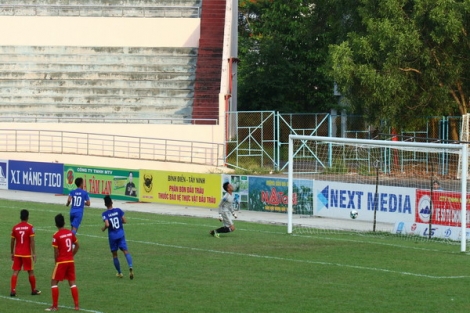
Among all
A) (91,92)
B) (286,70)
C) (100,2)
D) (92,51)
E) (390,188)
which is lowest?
(390,188)

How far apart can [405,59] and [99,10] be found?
901 inches

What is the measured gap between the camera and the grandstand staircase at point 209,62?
49312mm

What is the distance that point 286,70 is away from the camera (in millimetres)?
56625

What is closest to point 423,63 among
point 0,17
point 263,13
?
point 263,13

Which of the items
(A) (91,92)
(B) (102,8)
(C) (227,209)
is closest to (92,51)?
(A) (91,92)

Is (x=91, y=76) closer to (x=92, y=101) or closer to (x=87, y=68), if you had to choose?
(x=87, y=68)

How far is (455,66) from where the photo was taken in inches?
1548

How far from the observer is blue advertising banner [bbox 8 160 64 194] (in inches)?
1551

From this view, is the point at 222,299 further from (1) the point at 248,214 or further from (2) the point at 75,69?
(2) the point at 75,69

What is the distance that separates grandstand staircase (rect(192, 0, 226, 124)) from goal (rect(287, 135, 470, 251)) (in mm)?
14866

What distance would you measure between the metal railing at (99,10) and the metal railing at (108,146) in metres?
12.3

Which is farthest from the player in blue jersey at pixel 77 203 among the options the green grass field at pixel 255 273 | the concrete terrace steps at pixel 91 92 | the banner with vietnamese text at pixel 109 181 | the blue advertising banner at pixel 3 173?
the concrete terrace steps at pixel 91 92

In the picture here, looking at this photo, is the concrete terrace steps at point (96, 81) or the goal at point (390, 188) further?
the concrete terrace steps at point (96, 81)

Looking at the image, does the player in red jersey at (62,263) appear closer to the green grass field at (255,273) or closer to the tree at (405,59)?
the green grass field at (255,273)
